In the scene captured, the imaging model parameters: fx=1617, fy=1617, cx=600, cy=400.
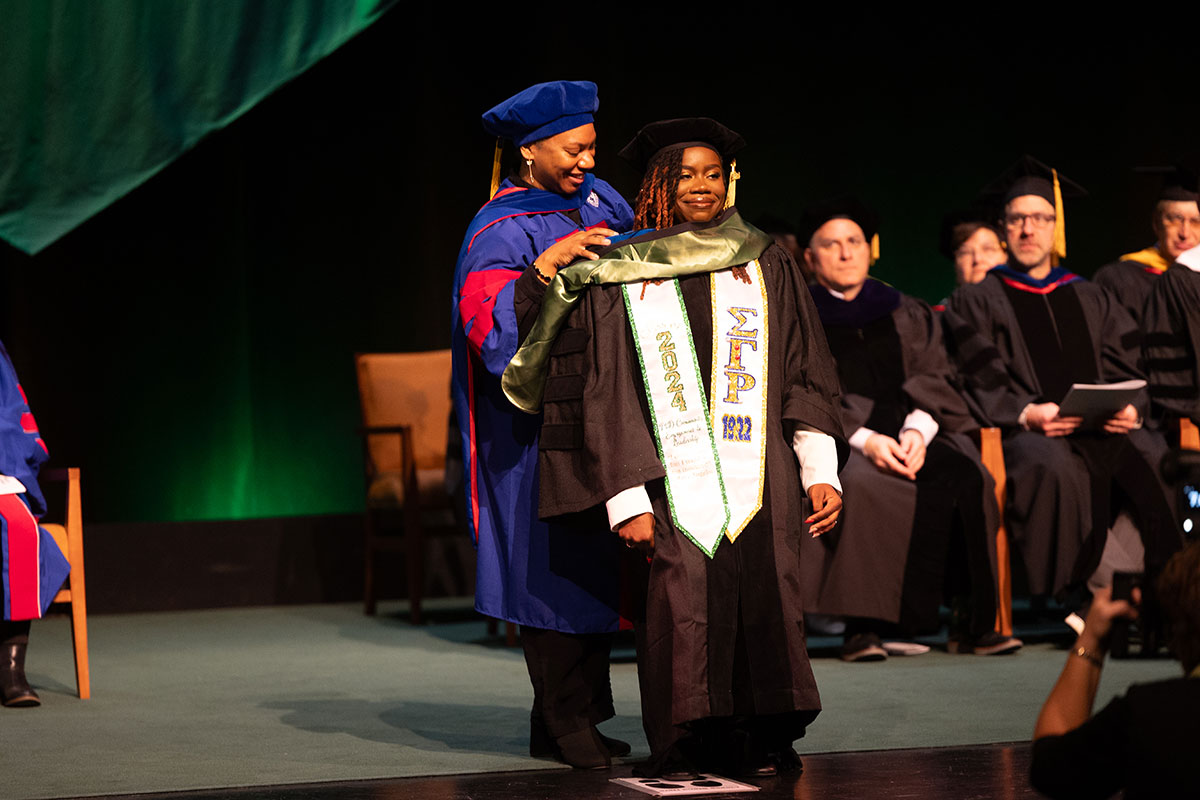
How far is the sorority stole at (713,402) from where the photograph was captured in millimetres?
3107

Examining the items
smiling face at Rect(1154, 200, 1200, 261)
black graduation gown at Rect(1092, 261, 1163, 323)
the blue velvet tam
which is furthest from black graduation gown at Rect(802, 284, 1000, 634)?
the blue velvet tam

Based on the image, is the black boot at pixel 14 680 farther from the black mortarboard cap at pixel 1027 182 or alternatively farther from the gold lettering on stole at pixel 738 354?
the black mortarboard cap at pixel 1027 182

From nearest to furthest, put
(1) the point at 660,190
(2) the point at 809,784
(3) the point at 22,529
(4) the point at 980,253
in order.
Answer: (2) the point at 809,784
(1) the point at 660,190
(3) the point at 22,529
(4) the point at 980,253

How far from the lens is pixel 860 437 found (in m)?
5.23

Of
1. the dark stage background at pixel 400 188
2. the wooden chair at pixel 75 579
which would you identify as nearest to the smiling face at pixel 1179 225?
the dark stage background at pixel 400 188

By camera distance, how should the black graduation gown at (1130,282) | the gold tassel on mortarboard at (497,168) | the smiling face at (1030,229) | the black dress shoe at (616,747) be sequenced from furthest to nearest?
the black graduation gown at (1130,282) < the smiling face at (1030,229) < the gold tassel on mortarboard at (497,168) < the black dress shoe at (616,747)

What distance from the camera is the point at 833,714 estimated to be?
3.93 metres

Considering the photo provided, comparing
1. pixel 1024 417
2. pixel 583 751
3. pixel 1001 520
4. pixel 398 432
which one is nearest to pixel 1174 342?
pixel 1024 417

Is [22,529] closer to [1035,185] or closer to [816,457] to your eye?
[816,457]

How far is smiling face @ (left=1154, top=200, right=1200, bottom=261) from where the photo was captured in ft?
18.8

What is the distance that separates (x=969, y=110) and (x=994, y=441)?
295 centimetres

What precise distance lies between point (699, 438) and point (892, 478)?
2156mm

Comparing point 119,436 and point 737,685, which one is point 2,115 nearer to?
point 737,685

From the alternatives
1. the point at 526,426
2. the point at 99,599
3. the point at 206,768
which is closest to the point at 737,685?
the point at 526,426
